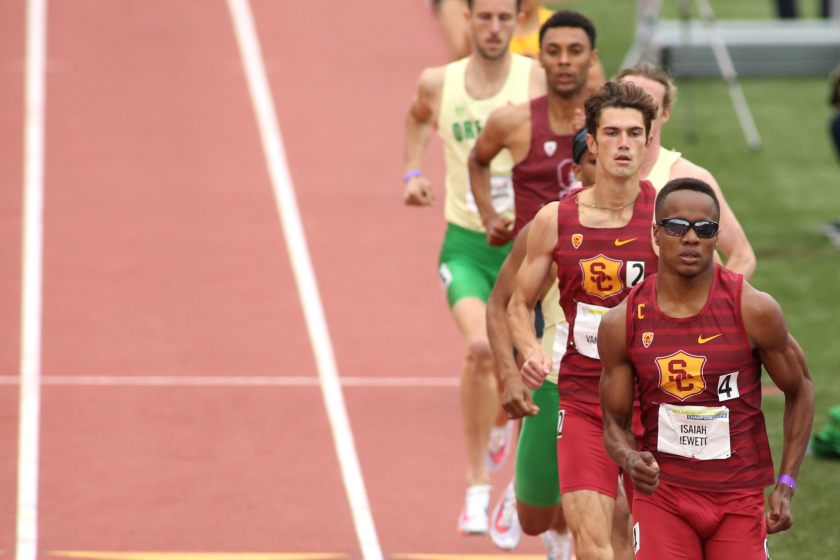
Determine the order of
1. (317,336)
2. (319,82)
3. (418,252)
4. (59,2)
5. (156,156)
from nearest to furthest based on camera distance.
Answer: (317,336)
(418,252)
(156,156)
(319,82)
(59,2)

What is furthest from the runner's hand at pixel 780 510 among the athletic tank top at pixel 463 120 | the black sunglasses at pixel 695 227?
the athletic tank top at pixel 463 120

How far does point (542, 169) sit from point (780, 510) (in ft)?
8.06

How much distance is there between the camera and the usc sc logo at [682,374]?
4504 mm

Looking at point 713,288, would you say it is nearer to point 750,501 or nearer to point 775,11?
point 750,501

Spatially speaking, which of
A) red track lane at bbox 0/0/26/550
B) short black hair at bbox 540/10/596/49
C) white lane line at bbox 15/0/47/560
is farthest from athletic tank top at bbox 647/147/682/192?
red track lane at bbox 0/0/26/550

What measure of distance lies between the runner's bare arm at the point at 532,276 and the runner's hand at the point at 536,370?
0.20 metres

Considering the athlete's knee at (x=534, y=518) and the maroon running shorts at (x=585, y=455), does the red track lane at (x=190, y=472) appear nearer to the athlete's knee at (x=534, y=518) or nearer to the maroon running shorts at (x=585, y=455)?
the athlete's knee at (x=534, y=518)

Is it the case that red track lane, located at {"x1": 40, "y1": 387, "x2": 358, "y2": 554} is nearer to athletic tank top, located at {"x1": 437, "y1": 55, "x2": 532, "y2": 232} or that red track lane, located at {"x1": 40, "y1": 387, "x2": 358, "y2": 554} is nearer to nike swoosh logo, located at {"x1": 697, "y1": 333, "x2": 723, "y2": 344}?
athletic tank top, located at {"x1": 437, "y1": 55, "x2": 532, "y2": 232}

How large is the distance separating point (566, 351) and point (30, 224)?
A: 8.40 metres

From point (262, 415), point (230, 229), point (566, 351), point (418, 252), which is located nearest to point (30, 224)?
point (230, 229)

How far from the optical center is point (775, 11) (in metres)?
21.3

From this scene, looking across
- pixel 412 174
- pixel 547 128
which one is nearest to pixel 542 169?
pixel 547 128

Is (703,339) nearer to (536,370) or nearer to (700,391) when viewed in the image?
(700,391)

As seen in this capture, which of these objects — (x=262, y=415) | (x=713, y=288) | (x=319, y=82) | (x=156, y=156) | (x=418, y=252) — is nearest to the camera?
(x=713, y=288)
